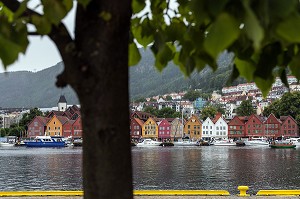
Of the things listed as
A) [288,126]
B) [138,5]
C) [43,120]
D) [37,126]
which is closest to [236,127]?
[288,126]

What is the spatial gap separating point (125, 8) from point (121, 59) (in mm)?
192

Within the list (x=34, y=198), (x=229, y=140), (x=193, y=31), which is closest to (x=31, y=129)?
(x=229, y=140)

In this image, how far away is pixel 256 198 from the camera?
1222cm

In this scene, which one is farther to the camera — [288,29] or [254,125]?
[254,125]

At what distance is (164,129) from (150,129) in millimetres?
4007

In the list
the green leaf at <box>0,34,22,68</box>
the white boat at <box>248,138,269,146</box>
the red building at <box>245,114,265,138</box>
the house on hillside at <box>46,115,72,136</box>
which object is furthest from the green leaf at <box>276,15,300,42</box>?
the house on hillside at <box>46,115,72,136</box>

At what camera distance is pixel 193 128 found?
13675cm

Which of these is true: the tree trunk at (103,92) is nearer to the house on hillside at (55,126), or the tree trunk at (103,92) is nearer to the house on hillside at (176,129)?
the house on hillside at (176,129)

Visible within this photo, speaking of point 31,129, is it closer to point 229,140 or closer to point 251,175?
point 229,140

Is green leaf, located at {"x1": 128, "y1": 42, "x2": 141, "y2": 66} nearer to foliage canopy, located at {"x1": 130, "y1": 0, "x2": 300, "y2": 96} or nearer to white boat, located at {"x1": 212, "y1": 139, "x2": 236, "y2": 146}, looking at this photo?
foliage canopy, located at {"x1": 130, "y1": 0, "x2": 300, "y2": 96}

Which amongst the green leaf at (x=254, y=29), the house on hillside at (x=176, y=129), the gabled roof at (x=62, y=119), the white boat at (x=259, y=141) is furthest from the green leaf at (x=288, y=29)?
the gabled roof at (x=62, y=119)

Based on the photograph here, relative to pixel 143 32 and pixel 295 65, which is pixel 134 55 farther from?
pixel 295 65

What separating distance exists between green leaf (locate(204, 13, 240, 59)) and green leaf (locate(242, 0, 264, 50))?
0.05m

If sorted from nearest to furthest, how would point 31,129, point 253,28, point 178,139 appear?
point 253,28 < point 178,139 < point 31,129
